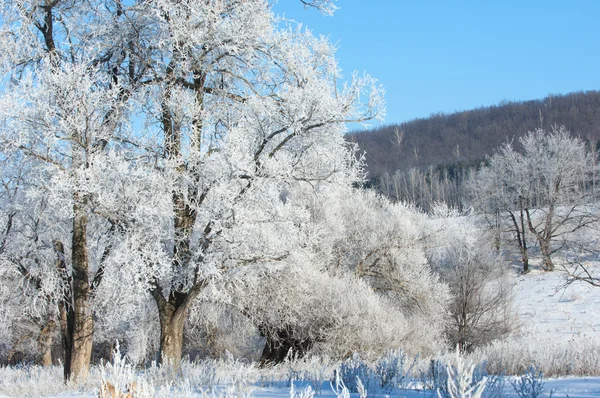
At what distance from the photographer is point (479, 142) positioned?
118 metres

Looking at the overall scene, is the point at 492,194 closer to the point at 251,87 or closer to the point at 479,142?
the point at 251,87

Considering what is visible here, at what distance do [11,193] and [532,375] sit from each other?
9569 mm

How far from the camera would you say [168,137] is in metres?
9.48

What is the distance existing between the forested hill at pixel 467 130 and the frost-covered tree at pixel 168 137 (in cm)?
9479

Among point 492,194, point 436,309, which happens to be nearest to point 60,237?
point 436,309

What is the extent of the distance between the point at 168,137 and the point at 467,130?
406ft

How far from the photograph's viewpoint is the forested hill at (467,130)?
110 meters

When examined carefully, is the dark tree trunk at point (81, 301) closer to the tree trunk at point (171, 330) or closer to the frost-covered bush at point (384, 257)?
the tree trunk at point (171, 330)

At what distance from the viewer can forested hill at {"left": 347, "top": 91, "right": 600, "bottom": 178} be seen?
110 meters

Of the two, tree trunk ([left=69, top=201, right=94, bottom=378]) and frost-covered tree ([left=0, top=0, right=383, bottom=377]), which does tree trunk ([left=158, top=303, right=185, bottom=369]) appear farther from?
tree trunk ([left=69, top=201, right=94, bottom=378])

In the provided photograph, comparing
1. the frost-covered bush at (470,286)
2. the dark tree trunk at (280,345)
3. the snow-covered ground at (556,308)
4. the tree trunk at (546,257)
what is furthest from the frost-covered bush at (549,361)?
the tree trunk at (546,257)

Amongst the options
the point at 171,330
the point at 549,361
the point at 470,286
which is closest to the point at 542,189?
the point at 470,286

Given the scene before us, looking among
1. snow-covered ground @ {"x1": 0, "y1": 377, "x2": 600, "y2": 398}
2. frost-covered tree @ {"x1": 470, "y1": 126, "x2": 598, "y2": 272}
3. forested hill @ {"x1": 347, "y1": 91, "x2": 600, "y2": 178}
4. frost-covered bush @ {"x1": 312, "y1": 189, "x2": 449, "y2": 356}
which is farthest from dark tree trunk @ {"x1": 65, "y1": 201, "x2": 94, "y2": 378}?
forested hill @ {"x1": 347, "y1": 91, "x2": 600, "y2": 178}

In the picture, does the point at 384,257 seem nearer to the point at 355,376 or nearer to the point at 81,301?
the point at 81,301
